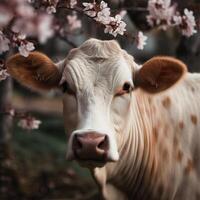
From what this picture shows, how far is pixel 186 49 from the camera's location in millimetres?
7777

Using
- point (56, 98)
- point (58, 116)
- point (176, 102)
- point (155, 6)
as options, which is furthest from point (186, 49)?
point (56, 98)

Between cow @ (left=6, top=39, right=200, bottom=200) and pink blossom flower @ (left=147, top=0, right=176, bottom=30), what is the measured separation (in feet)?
4.38

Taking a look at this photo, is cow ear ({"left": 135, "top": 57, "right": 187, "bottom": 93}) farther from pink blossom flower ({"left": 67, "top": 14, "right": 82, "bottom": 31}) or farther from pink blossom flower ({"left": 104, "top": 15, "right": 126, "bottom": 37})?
pink blossom flower ({"left": 67, "top": 14, "right": 82, "bottom": 31})

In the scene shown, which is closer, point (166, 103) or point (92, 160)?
point (92, 160)

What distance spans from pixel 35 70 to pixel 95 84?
0.71 m

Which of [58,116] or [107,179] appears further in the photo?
[58,116]

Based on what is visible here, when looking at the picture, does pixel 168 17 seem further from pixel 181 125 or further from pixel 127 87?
pixel 127 87

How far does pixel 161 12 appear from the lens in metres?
6.91

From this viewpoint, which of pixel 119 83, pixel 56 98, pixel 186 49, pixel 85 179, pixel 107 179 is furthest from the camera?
pixel 56 98

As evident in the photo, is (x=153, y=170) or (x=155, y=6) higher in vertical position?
(x=155, y=6)

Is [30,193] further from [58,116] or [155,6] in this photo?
[58,116]

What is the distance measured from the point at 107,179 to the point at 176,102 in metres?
0.84

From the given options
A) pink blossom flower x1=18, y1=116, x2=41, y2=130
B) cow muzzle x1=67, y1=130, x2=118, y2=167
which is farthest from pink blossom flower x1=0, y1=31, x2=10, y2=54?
pink blossom flower x1=18, y1=116, x2=41, y2=130

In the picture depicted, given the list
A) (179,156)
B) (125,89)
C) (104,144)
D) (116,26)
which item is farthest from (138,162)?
(116,26)
